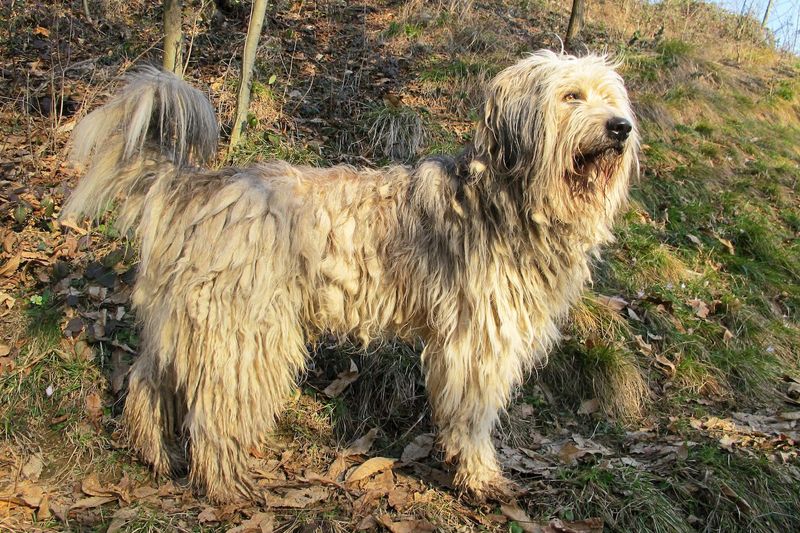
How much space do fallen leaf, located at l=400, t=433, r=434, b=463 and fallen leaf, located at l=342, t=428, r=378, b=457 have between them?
247 mm

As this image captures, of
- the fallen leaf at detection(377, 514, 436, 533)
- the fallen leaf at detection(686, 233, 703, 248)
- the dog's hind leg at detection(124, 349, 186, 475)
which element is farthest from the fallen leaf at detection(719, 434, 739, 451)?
the dog's hind leg at detection(124, 349, 186, 475)

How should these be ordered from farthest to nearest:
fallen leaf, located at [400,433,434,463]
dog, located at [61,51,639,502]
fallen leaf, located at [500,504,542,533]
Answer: fallen leaf, located at [400,433,434,463] → fallen leaf, located at [500,504,542,533] → dog, located at [61,51,639,502]

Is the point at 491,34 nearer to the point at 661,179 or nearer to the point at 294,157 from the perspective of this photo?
the point at 661,179

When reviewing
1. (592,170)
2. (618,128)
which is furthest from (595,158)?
(618,128)

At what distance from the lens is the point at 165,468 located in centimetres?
358

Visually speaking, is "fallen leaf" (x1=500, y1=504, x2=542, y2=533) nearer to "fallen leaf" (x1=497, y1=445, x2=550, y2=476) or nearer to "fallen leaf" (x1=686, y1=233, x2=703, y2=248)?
"fallen leaf" (x1=497, y1=445, x2=550, y2=476)

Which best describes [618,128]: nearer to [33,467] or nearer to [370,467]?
[370,467]

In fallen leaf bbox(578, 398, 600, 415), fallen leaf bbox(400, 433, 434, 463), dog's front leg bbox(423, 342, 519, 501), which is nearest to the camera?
dog's front leg bbox(423, 342, 519, 501)

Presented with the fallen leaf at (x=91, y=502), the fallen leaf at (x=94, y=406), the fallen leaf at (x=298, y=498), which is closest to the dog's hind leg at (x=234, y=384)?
the fallen leaf at (x=298, y=498)

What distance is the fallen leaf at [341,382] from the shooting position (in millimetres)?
4434

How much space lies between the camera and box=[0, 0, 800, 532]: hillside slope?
11.7ft

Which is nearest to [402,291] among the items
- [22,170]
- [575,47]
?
[22,170]

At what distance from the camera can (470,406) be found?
133 inches

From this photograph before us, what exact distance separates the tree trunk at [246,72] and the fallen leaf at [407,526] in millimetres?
3816
